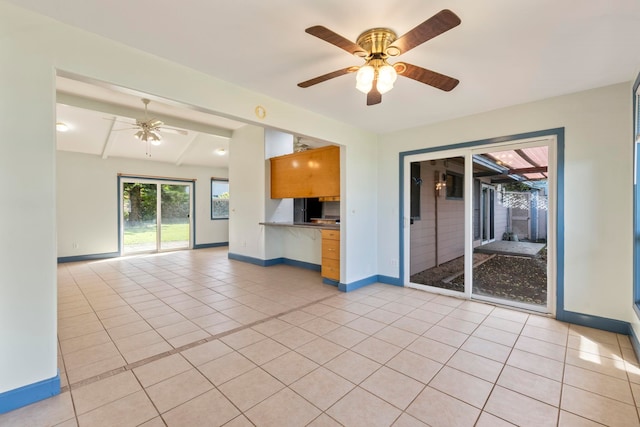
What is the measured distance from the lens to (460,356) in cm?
235

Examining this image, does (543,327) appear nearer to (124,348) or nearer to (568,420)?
(568,420)

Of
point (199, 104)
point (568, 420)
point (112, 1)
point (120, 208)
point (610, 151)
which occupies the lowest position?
point (568, 420)

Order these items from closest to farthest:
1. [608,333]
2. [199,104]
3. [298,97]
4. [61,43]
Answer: [61,43]
[199,104]
[608,333]
[298,97]

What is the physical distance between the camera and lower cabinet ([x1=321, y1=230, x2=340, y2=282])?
4406 mm

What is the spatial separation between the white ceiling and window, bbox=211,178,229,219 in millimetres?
6481

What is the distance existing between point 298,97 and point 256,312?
8.44ft

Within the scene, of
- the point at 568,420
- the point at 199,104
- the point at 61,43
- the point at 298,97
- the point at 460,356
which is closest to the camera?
the point at 568,420

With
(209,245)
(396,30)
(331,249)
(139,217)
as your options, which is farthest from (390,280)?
(139,217)

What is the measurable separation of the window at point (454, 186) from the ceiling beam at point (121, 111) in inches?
201

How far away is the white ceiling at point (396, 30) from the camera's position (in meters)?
1.73

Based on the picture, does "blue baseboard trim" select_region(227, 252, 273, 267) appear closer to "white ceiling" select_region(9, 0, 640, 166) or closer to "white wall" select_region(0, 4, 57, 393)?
"white ceiling" select_region(9, 0, 640, 166)

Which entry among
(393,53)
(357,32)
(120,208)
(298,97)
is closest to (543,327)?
A: (393,53)

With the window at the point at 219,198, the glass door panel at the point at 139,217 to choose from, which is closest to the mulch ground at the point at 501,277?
the window at the point at 219,198

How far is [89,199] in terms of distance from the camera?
6.59m
